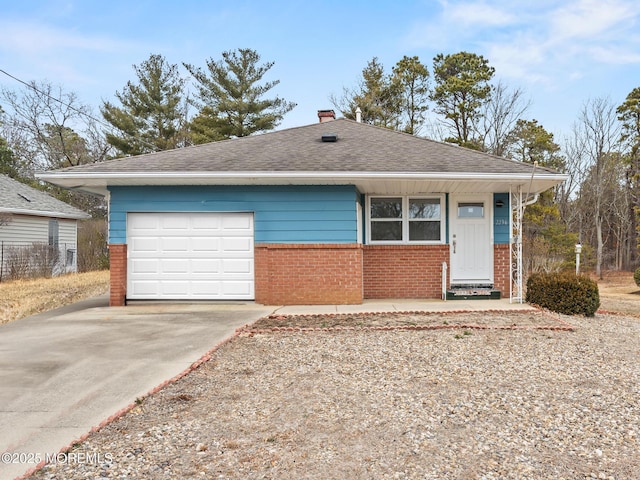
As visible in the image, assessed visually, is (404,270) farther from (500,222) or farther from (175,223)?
(175,223)

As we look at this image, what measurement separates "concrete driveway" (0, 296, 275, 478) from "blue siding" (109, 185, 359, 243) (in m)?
1.71

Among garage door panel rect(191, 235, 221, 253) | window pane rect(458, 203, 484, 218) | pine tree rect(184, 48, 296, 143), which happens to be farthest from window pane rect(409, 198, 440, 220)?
pine tree rect(184, 48, 296, 143)

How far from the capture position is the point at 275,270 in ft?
32.2

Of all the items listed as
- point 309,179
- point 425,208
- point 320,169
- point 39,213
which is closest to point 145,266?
point 309,179

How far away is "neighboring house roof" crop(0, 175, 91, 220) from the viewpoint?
1883cm

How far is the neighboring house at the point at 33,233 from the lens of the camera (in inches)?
697

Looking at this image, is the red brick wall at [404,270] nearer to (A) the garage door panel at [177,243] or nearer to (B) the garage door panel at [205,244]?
(B) the garage door panel at [205,244]

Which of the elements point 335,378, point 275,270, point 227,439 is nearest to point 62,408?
point 227,439

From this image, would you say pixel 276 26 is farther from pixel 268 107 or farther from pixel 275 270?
pixel 268 107

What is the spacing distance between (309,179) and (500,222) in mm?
4613

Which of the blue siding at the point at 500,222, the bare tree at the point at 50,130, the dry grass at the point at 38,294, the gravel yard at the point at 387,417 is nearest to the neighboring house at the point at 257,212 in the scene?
the blue siding at the point at 500,222

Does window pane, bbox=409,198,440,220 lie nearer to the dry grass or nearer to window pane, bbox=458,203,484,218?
window pane, bbox=458,203,484,218

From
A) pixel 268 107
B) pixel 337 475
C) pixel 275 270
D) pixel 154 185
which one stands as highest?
pixel 268 107

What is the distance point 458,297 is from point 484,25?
903 centimetres
